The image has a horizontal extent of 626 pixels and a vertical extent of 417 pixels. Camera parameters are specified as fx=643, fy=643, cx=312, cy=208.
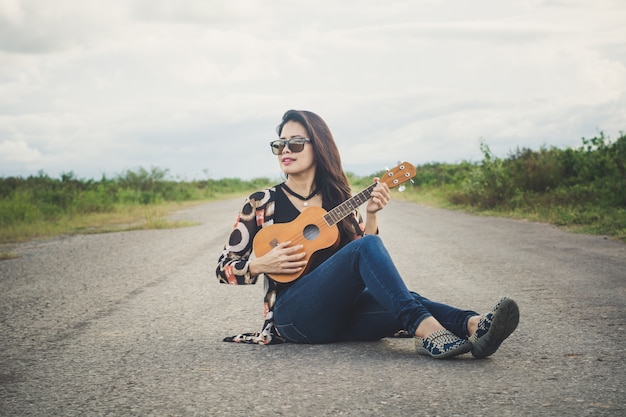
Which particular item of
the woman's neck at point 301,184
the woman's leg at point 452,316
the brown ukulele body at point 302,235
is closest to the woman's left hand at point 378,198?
the brown ukulele body at point 302,235

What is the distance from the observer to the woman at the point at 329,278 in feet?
11.4

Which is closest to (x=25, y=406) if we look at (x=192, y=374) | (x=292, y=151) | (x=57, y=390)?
(x=57, y=390)

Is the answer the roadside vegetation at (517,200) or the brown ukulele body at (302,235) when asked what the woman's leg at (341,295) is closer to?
the brown ukulele body at (302,235)

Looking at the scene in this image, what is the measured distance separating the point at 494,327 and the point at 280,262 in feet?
4.11

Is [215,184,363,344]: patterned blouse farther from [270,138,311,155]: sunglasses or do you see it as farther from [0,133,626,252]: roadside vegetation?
[0,133,626,252]: roadside vegetation

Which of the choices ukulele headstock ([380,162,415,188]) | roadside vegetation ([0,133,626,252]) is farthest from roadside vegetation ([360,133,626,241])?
ukulele headstock ([380,162,415,188])

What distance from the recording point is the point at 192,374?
351cm

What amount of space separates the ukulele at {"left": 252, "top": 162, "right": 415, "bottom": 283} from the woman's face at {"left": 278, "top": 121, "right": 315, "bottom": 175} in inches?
10.8

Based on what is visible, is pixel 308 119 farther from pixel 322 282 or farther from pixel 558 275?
pixel 558 275

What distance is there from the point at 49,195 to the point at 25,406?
66.1 ft

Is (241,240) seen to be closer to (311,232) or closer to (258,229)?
(258,229)

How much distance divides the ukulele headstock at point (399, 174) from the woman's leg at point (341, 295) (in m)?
0.50

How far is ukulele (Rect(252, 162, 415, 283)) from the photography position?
12.7 ft

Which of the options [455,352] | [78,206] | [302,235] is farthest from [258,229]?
[78,206]
